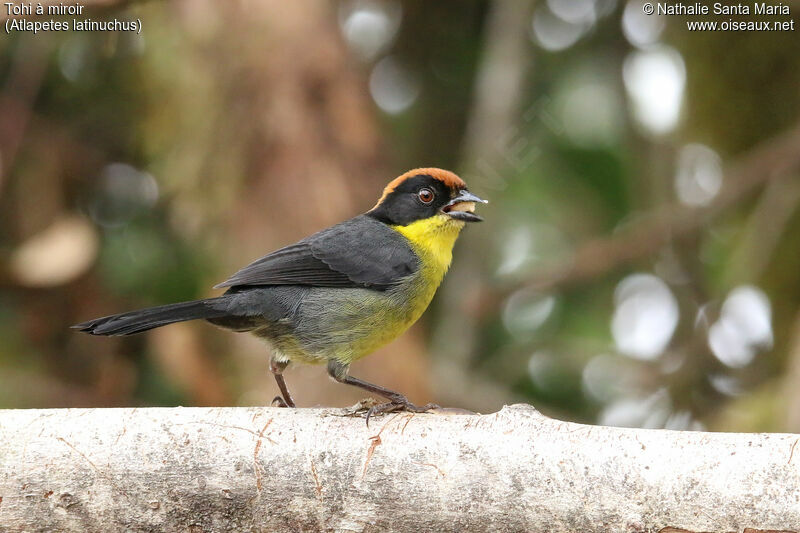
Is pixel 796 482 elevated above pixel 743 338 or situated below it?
below

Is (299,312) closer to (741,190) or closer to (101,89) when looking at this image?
(741,190)

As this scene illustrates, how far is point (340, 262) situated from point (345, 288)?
5.1 inches

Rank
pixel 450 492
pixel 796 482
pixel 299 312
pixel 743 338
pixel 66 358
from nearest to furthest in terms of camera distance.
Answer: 1. pixel 796 482
2. pixel 450 492
3. pixel 299 312
4. pixel 743 338
5. pixel 66 358

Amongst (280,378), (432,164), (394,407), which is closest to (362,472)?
(394,407)

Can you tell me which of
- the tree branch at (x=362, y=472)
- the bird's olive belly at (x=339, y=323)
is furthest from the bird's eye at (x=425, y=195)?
the tree branch at (x=362, y=472)

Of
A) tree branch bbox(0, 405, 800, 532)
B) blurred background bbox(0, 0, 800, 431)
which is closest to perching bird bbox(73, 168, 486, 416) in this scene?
tree branch bbox(0, 405, 800, 532)

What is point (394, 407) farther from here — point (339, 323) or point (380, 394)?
point (339, 323)

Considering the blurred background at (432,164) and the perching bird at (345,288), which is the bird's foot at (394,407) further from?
the blurred background at (432,164)

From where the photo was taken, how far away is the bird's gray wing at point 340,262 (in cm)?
394

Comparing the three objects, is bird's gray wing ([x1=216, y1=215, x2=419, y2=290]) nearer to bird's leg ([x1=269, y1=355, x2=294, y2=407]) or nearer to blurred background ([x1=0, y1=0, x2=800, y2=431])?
bird's leg ([x1=269, y1=355, x2=294, y2=407])

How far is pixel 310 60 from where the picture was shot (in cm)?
579

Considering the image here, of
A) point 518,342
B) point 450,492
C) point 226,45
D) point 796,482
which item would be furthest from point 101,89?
point 796,482

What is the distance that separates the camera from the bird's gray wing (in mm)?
3939

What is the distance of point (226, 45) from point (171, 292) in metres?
1.67
